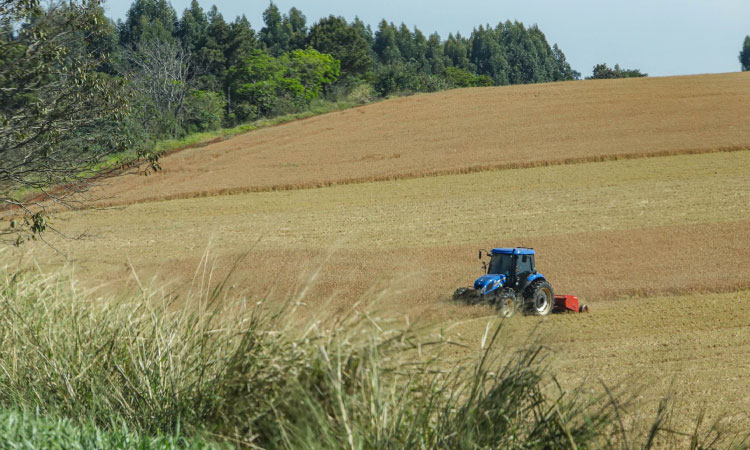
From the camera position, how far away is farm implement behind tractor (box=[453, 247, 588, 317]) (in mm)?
14820

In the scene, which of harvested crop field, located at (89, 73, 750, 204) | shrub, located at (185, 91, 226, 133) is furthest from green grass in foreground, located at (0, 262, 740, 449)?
shrub, located at (185, 91, 226, 133)

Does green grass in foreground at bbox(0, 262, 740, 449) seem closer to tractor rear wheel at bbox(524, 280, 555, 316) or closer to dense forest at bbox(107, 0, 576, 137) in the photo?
tractor rear wheel at bbox(524, 280, 555, 316)

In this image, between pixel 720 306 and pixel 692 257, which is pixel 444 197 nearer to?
pixel 692 257

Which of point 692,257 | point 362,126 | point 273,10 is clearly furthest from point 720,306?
point 273,10

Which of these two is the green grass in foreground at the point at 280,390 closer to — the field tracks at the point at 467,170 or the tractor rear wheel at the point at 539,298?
the tractor rear wheel at the point at 539,298

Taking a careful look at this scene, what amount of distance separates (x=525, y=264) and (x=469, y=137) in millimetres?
24282

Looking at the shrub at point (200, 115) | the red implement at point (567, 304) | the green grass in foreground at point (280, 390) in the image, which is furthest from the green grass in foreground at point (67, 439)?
the shrub at point (200, 115)

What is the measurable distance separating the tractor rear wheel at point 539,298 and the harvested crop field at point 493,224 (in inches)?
21.4

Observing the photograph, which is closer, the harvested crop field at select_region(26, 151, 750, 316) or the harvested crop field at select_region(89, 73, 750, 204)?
the harvested crop field at select_region(26, 151, 750, 316)

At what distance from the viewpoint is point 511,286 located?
1585 cm

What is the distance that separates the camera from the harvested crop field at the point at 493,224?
Answer: 10383 mm

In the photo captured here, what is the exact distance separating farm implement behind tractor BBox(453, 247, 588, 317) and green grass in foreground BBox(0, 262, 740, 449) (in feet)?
31.1

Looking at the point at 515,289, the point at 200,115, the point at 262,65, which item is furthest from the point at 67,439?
the point at 262,65

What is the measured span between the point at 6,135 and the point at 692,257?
54.7ft
